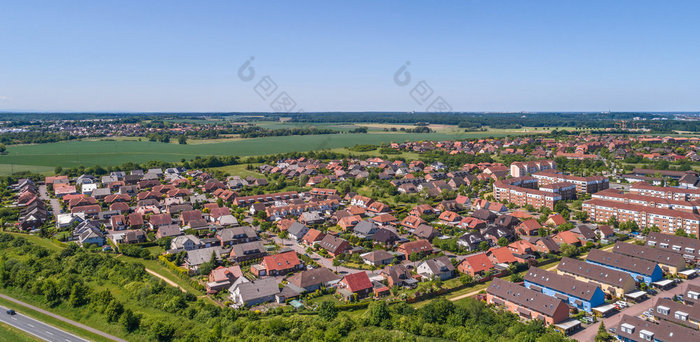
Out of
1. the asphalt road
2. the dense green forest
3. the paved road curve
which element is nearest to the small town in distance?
the dense green forest

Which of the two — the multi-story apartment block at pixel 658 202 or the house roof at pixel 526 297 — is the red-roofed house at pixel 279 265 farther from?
the multi-story apartment block at pixel 658 202

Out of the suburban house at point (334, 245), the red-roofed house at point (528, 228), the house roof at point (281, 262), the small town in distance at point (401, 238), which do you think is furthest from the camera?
the red-roofed house at point (528, 228)

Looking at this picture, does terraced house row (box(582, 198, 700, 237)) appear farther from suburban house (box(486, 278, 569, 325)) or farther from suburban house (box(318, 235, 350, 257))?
suburban house (box(318, 235, 350, 257))

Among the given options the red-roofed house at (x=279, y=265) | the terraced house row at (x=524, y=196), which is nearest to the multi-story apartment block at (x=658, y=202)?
the terraced house row at (x=524, y=196)

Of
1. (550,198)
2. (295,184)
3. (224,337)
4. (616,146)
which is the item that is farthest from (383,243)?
(616,146)

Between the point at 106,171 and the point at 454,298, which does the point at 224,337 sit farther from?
the point at 106,171
